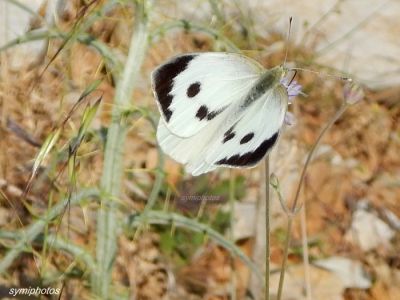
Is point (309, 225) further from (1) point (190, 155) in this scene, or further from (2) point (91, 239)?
(1) point (190, 155)

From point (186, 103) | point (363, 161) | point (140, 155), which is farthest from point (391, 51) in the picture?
point (186, 103)

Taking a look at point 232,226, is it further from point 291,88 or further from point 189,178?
point 291,88

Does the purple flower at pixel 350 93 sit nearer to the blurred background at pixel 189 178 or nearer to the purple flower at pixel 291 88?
the purple flower at pixel 291 88

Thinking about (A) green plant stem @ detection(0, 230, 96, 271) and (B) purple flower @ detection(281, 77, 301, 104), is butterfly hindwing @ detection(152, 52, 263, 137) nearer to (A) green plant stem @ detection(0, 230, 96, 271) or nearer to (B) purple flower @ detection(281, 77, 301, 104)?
(B) purple flower @ detection(281, 77, 301, 104)

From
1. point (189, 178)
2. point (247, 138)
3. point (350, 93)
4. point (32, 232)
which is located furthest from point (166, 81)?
point (189, 178)

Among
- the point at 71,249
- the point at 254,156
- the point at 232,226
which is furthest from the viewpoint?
the point at 232,226

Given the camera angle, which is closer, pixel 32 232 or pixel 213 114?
pixel 213 114

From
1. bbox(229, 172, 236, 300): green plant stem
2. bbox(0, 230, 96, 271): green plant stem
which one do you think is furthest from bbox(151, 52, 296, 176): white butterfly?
bbox(229, 172, 236, 300): green plant stem
